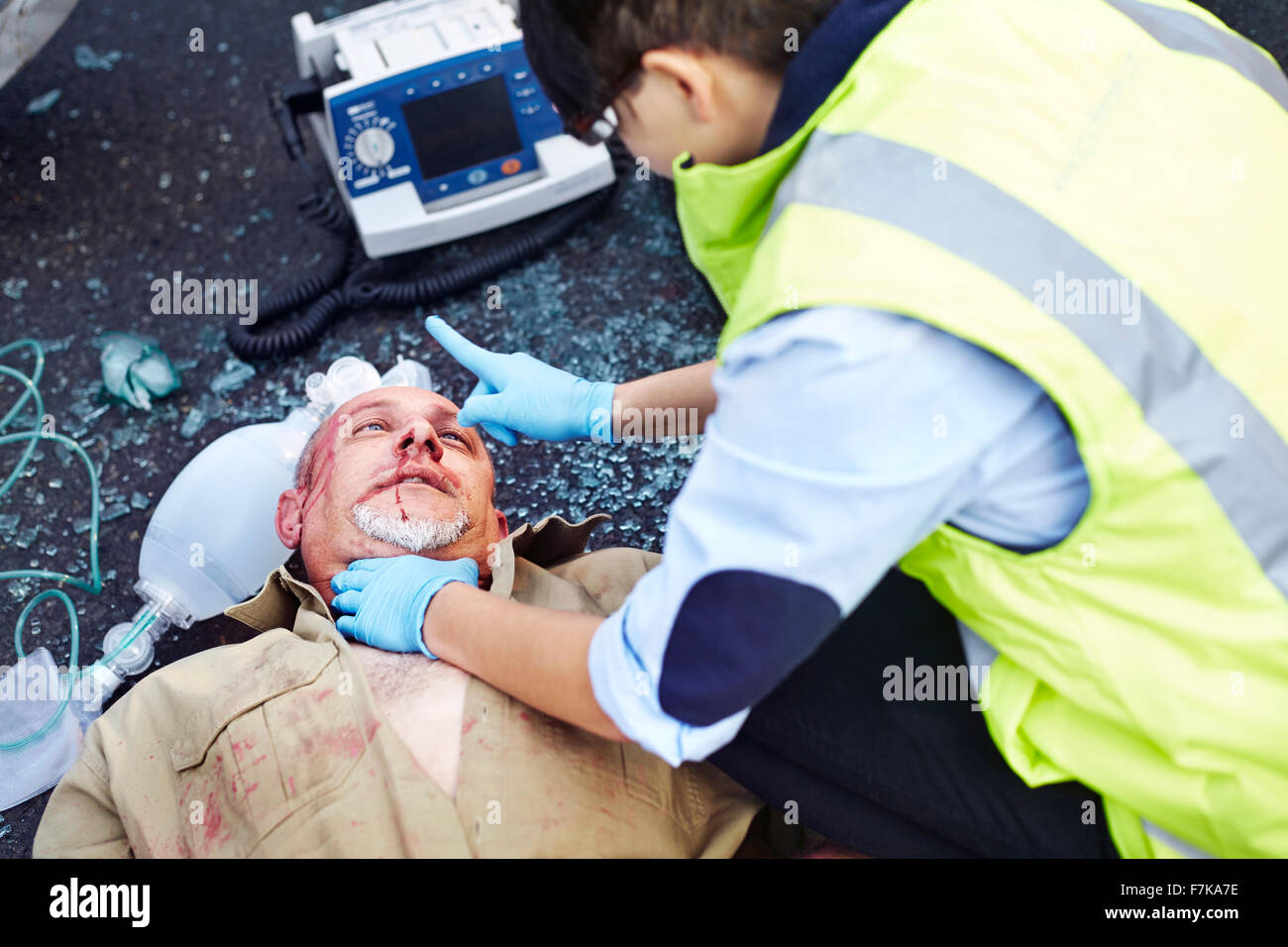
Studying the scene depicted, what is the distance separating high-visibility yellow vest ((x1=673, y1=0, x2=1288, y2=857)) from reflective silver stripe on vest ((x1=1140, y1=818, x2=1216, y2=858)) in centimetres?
2

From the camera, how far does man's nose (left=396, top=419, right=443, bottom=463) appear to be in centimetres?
155

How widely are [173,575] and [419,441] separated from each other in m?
0.58

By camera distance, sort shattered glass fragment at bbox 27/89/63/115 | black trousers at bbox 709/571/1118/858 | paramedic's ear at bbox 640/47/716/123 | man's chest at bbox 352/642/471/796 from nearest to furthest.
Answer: paramedic's ear at bbox 640/47/716/123, black trousers at bbox 709/571/1118/858, man's chest at bbox 352/642/471/796, shattered glass fragment at bbox 27/89/63/115

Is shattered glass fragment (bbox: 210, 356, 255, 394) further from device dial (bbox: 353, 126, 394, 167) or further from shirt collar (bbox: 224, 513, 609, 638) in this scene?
shirt collar (bbox: 224, 513, 609, 638)

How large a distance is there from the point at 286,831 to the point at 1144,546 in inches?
40.6

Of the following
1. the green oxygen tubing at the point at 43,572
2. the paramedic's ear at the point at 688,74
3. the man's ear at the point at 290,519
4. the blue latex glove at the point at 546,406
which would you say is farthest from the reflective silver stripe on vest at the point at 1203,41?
the green oxygen tubing at the point at 43,572

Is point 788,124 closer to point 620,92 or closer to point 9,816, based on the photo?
point 620,92

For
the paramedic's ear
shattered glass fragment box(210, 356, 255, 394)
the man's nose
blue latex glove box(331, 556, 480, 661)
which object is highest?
the paramedic's ear

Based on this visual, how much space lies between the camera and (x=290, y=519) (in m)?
1.60

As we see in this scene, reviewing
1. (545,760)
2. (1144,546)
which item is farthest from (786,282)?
(545,760)

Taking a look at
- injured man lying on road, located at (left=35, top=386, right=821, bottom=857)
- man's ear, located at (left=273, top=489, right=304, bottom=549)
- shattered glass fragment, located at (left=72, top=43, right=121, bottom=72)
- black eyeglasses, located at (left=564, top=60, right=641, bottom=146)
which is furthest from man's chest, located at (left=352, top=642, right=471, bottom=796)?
shattered glass fragment, located at (left=72, top=43, right=121, bottom=72)

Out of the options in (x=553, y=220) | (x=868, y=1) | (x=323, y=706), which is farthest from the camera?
(x=553, y=220)

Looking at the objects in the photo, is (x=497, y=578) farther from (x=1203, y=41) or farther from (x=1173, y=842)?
(x=1203, y=41)
